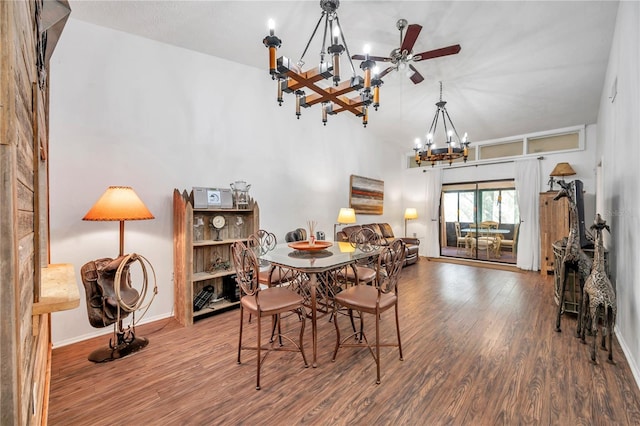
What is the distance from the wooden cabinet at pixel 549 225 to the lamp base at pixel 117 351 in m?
6.58

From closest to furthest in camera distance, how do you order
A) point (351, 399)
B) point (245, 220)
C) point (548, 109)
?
1. point (351, 399)
2. point (245, 220)
3. point (548, 109)

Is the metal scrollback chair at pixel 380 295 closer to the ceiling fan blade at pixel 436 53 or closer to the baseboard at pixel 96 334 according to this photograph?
the ceiling fan blade at pixel 436 53

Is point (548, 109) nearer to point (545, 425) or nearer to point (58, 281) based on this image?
point (545, 425)

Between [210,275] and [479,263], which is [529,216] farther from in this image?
[210,275]

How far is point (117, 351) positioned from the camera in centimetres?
238

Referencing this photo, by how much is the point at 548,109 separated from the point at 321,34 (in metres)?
4.30

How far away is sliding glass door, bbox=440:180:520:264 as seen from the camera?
6383mm

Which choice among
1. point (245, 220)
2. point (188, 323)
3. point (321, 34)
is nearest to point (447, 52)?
point (321, 34)

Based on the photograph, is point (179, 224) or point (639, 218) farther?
point (179, 224)

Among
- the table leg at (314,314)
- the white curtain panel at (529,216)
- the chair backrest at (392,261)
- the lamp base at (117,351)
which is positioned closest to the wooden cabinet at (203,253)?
the lamp base at (117,351)

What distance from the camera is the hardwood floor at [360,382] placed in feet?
5.55

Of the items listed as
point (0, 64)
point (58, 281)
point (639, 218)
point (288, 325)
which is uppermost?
point (0, 64)

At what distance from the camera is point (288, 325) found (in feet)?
9.94

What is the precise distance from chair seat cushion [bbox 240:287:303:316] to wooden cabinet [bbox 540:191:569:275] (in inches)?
215
